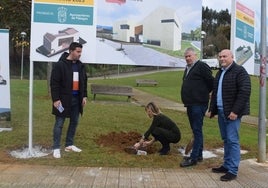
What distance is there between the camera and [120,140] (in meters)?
9.70

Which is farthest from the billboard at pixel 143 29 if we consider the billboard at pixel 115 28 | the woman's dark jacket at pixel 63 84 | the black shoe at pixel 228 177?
the black shoe at pixel 228 177

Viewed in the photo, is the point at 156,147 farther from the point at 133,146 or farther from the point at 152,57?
the point at 152,57

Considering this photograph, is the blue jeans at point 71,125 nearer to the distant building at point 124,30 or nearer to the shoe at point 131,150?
the shoe at point 131,150

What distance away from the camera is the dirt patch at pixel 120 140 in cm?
911

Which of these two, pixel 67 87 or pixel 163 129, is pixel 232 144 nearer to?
pixel 163 129

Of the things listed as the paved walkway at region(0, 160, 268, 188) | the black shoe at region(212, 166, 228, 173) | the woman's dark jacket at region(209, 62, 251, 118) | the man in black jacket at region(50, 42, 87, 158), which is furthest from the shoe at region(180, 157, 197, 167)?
the man in black jacket at region(50, 42, 87, 158)

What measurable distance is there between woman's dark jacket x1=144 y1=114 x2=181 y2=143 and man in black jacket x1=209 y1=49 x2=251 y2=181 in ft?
4.70

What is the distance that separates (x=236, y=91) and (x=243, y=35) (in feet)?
10.8

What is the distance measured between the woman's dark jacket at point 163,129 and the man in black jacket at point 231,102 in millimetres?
1433

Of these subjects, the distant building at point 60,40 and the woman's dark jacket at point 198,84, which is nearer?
the woman's dark jacket at point 198,84

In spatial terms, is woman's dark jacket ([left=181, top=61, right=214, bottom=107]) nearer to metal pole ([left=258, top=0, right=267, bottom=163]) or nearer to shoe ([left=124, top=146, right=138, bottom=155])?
metal pole ([left=258, top=0, right=267, bottom=163])

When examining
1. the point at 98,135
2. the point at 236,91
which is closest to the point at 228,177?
the point at 236,91

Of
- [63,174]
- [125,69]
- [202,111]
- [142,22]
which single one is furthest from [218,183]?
[125,69]

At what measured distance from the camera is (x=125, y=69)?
56.6 meters
